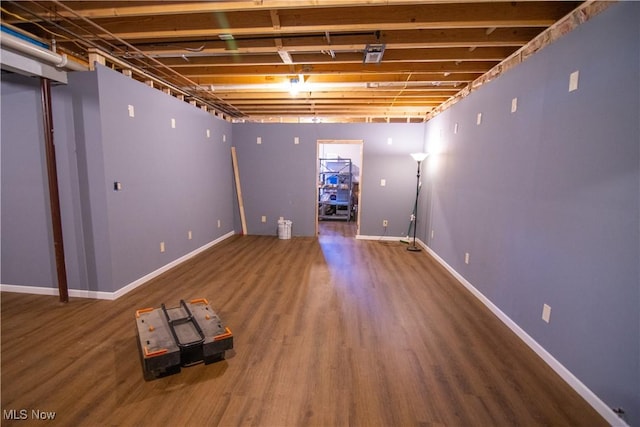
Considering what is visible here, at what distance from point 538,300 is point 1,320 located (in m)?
4.72

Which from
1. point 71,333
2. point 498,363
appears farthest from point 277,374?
point 71,333

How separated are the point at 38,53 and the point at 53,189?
1.25 metres

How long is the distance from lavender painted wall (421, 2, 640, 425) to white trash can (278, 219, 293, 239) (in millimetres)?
3792

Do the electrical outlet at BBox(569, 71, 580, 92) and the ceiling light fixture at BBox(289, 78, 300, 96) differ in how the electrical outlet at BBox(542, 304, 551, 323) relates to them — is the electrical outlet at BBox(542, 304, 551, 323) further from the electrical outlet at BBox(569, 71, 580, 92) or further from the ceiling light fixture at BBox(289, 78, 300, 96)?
the ceiling light fixture at BBox(289, 78, 300, 96)

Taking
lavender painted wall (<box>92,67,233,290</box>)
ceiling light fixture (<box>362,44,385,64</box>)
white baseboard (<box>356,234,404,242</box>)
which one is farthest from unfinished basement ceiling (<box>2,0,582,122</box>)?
white baseboard (<box>356,234,404,242</box>)

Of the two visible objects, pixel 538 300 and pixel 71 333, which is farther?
pixel 71 333

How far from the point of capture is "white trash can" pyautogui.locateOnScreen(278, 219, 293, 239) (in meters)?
5.99

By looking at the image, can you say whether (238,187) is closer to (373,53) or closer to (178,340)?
(373,53)

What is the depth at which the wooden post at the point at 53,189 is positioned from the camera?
2699 mm

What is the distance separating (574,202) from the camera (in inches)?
75.9

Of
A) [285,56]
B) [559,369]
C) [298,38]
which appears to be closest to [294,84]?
[285,56]

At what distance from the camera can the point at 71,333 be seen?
2402 mm

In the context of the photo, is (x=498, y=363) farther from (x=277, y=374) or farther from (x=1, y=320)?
(x=1, y=320)

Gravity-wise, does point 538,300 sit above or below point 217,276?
above
